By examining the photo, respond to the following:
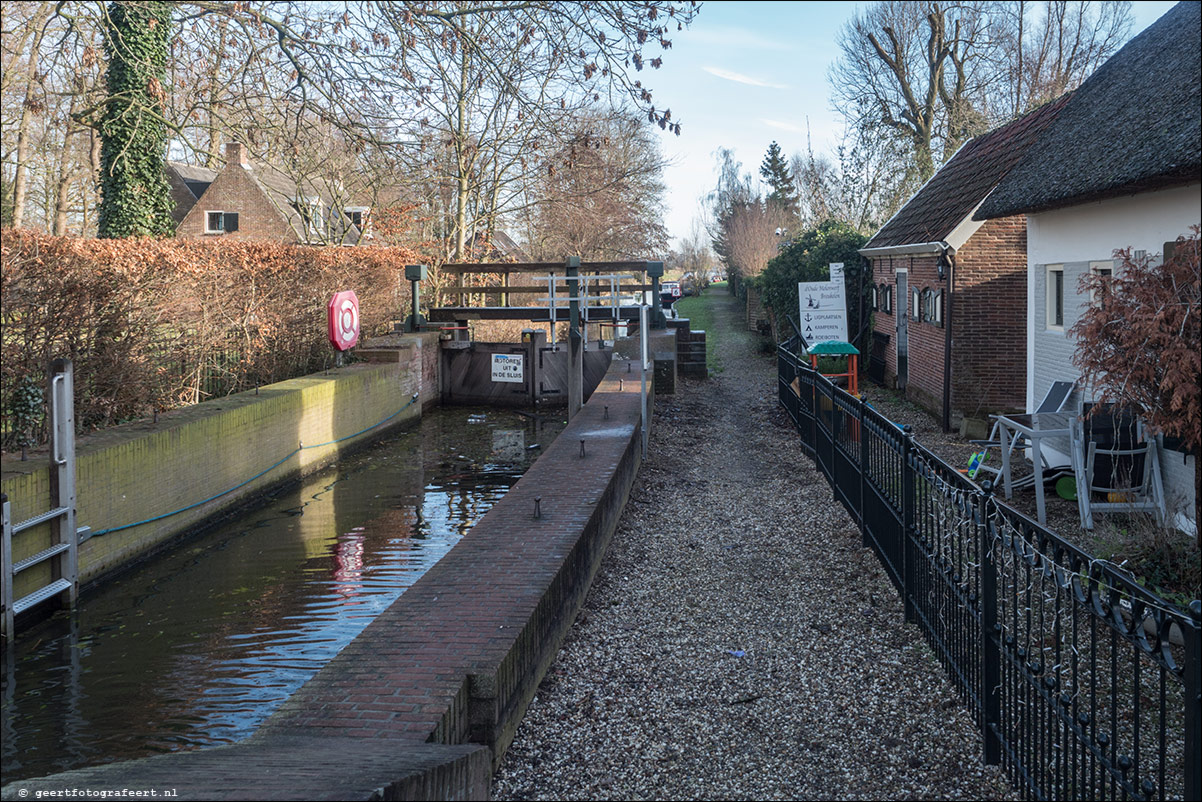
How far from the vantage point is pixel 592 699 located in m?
6.19

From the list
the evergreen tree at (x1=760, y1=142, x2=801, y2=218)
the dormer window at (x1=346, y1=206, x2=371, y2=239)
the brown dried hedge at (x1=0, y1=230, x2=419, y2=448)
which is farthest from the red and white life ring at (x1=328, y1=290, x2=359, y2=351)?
the evergreen tree at (x1=760, y1=142, x2=801, y2=218)

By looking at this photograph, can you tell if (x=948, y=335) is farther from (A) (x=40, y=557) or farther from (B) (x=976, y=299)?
(A) (x=40, y=557)

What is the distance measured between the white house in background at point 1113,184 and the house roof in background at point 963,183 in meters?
3.11

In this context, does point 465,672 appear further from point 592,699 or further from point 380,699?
point 592,699

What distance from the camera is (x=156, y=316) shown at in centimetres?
1277

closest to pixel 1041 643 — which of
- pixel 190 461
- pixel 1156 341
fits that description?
pixel 1156 341

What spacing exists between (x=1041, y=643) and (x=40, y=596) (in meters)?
7.87

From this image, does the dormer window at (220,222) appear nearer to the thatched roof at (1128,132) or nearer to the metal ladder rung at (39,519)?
the thatched roof at (1128,132)

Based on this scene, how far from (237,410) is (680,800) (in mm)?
9843

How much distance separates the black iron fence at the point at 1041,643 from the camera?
377cm

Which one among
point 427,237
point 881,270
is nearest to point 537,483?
point 881,270

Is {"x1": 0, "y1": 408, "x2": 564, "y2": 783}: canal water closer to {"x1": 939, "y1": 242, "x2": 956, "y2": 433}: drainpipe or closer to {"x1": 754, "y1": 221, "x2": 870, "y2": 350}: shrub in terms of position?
{"x1": 939, "y1": 242, "x2": 956, "y2": 433}: drainpipe

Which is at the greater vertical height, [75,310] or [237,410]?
[75,310]

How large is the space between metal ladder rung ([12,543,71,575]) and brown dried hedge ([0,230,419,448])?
4.27 feet
